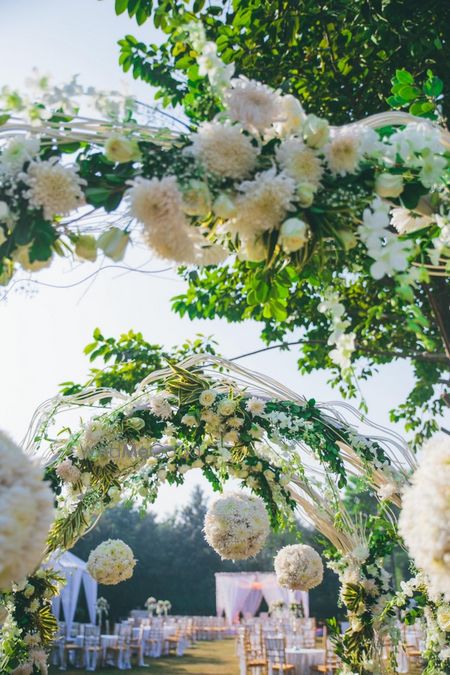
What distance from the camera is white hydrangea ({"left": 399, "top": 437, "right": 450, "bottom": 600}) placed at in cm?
142

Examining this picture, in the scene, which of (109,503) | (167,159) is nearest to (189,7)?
(167,159)

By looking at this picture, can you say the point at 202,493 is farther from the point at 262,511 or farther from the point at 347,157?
the point at 347,157

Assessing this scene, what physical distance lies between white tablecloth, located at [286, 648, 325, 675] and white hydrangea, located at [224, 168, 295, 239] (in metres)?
11.0

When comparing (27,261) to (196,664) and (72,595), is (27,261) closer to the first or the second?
(196,664)

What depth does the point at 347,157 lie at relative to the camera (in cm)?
175

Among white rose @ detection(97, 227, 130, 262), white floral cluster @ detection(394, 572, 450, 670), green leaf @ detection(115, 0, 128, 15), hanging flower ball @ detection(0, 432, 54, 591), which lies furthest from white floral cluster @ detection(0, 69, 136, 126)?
white floral cluster @ detection(394, 572, 450, 670)

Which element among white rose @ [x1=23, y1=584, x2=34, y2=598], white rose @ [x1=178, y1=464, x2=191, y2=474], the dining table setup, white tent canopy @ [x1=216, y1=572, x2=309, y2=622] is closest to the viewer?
white rose @ [x1=23, y1=584, x2=34, y2=598]

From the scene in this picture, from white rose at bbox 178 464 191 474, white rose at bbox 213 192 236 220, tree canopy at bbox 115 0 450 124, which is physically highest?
tree canopy at bbox 115 0 450 124

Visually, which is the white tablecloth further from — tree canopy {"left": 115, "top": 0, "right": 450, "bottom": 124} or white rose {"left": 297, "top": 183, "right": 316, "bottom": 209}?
white rose {"left": 297, "top": 183, "right": 316, "bottom": 209}

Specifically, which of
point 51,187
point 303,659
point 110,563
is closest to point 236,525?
point 110,563

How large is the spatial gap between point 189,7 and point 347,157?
3714 mm

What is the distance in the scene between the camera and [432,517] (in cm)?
145

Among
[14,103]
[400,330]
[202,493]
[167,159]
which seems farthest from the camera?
[202,493]

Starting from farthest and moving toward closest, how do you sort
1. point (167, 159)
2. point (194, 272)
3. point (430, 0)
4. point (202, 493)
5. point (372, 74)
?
point (202, 493)
point (194, 272)
point (372, 74)
point (430, 0)
point (167, 159)
